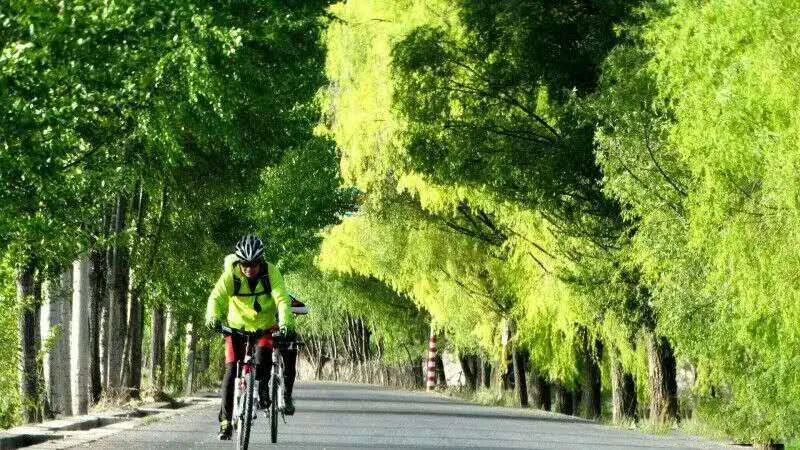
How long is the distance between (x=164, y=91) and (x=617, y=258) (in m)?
13.1

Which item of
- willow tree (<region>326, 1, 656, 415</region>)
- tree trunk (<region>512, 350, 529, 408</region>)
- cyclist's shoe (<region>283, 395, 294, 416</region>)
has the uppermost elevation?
willow tree (<region>326, 1, 656, 415</region>)

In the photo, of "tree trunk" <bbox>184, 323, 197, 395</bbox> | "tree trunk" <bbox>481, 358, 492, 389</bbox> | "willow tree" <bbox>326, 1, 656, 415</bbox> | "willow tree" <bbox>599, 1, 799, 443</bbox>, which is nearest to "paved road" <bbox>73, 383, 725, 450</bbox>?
"willow tree" <bbox>599, 1, 799, 443</bbox>

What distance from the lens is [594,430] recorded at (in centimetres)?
2648

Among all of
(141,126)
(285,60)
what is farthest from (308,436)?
(285,60)

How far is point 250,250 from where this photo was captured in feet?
48.9

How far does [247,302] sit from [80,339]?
13793mm

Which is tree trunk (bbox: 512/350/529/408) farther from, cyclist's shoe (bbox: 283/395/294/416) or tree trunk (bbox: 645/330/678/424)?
cyclist's shoe (bbox: 283/395/294/416)

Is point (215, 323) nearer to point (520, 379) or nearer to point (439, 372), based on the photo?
Answer: point (520, 379)

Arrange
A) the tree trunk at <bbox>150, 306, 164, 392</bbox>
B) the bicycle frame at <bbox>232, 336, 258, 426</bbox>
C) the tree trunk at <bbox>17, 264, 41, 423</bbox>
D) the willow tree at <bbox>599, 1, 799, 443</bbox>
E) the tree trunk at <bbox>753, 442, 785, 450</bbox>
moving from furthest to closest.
Result: the tree trunk at <bbox>150, 306, 164, 392</bbox>, the tree trunk at <bbox>17, 264, 41, 423</bbox>, the tree trunk at <bbox>753, 442, 785, 450</bbox>, the willow tree at <bbox>599, 1, 799, 443</bbox>, the bicycle frame at <bbox>232, 336, 258, 426</bbox>

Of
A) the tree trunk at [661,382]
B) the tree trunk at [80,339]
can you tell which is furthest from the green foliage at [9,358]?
the tree trunk at [661,382]

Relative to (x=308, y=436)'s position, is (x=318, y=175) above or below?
above

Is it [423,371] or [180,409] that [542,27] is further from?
[423,371]

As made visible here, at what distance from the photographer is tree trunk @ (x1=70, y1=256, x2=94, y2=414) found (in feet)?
93.6

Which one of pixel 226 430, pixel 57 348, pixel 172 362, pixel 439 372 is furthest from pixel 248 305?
pixel 439 372
